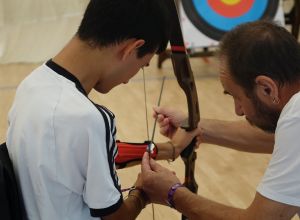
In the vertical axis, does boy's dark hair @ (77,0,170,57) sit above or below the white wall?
above

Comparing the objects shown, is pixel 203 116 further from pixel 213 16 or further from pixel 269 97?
pixel 269 97

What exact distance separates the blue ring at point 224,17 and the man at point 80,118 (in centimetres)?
209

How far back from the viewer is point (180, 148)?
1.49m

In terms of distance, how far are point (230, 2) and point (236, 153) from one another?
48.8 inches

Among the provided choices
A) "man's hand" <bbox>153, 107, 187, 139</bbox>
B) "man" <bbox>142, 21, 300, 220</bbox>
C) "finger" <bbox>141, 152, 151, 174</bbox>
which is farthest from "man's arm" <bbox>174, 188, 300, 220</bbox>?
"man's hand" <bbox>153, 107, 187, 139</bbox>

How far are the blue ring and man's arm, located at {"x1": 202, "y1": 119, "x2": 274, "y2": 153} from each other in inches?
60.6

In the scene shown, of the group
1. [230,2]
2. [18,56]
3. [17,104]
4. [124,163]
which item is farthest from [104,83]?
[18,56]

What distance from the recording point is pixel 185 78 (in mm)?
1394

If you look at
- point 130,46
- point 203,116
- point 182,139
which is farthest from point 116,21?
point 203,116

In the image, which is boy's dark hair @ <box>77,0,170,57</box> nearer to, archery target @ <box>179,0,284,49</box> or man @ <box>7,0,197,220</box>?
man @ <box>7,0,197,220</box>

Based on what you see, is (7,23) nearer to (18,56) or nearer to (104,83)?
(18,56)

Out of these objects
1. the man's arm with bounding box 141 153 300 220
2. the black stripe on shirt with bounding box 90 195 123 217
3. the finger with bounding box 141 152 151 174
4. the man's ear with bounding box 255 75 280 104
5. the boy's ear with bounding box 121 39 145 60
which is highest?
the boy's ear with bounding box 121 39 145 60

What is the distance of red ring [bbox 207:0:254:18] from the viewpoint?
3.11m

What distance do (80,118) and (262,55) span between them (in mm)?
433
